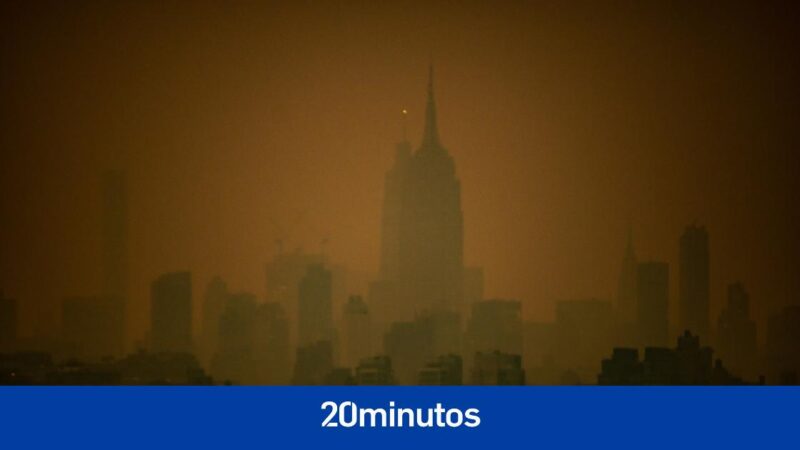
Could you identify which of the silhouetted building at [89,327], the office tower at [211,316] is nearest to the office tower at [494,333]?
the office tower at [211,316]

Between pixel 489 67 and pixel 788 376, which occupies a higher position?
pixel 489 67

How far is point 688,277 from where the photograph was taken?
3.28m

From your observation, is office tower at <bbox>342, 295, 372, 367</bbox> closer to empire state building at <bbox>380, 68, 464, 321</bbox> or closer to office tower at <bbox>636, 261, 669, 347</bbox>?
empire state building at <bbox>380, 68, 464, 321</bbox>

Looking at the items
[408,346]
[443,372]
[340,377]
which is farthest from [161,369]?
[443,372]

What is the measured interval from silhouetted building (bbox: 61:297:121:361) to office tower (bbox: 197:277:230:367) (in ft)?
0.89

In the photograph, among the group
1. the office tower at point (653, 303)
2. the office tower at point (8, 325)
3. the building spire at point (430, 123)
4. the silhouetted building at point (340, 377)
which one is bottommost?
the silhouetted building at point (340, 377)

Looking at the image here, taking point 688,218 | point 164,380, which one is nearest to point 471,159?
point 688,218

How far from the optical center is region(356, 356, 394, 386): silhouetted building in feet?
10.7

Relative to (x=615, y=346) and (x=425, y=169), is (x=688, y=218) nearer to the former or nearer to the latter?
(x=615, y=346)

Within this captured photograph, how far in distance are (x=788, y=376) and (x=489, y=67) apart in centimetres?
137

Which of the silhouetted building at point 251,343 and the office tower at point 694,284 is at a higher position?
the office tower at point 694,284

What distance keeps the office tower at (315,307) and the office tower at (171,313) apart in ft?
1.14

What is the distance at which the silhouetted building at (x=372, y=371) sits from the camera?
326 cm

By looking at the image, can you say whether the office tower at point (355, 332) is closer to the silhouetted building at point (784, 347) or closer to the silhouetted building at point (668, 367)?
the silhouetted building at point (668, 367)
